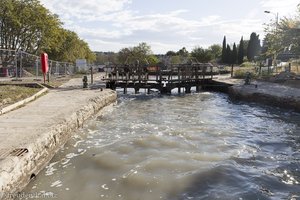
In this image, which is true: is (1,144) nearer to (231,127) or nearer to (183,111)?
(231,127)

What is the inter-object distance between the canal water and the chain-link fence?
37.1 feet

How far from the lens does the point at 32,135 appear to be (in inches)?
342

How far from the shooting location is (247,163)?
29.6ft

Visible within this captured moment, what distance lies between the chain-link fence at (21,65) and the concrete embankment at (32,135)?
9792 millimetres

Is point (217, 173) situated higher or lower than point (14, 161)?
lower

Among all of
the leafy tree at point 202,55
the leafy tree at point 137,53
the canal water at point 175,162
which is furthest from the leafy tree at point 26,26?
the leafy tree at point 202,55

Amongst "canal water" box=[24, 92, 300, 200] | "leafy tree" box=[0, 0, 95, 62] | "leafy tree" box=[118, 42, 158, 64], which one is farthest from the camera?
"leafy tree" box=[118, 42, 158, 64]

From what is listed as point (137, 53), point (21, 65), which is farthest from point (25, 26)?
point (137, 53)

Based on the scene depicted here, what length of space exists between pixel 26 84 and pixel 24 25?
23.8 meters

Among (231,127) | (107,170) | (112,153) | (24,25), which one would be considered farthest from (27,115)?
(24,25)

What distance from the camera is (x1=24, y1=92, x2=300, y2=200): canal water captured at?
23.5 feet

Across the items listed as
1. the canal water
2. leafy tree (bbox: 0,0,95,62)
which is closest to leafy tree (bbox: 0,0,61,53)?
leafy tree (bbox: 0,0,95,62)

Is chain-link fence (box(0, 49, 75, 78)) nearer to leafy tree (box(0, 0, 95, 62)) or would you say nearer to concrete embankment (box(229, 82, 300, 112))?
leafy tree (box(0, 0, 95, 62))

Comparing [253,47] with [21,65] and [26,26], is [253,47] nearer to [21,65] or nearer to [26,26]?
[26,26]
